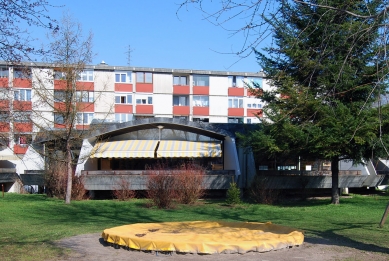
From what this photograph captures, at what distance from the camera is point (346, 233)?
13.2m

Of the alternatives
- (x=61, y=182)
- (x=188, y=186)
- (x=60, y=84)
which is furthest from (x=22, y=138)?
(x=188, y=186)

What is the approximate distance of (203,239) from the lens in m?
9.83

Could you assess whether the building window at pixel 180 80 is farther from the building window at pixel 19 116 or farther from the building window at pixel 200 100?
the building window at pixel 19 116

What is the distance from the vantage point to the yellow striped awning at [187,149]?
29.0 m

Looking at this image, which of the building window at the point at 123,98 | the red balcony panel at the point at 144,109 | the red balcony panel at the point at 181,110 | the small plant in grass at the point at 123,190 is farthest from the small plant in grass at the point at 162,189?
the red balcony panel at the point at 181,110

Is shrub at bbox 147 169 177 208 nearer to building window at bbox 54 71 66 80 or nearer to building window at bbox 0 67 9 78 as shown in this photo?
building window at bbox 54 71 66 80

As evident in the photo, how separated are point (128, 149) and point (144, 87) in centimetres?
2247

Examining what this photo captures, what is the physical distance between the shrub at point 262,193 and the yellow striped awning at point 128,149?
7.28 metres

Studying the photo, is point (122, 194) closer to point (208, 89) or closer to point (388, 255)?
point (388, 255)

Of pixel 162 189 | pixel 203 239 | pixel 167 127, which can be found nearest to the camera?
pixel 203 239

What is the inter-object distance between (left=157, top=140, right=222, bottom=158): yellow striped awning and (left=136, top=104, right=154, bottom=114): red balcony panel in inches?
812

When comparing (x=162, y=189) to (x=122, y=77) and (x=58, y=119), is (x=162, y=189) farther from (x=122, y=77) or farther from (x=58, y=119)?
(x=122, y=77)

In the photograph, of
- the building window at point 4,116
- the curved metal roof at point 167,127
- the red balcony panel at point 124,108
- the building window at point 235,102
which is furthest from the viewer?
the building window at point 235,102

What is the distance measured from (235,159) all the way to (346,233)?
14.0m
